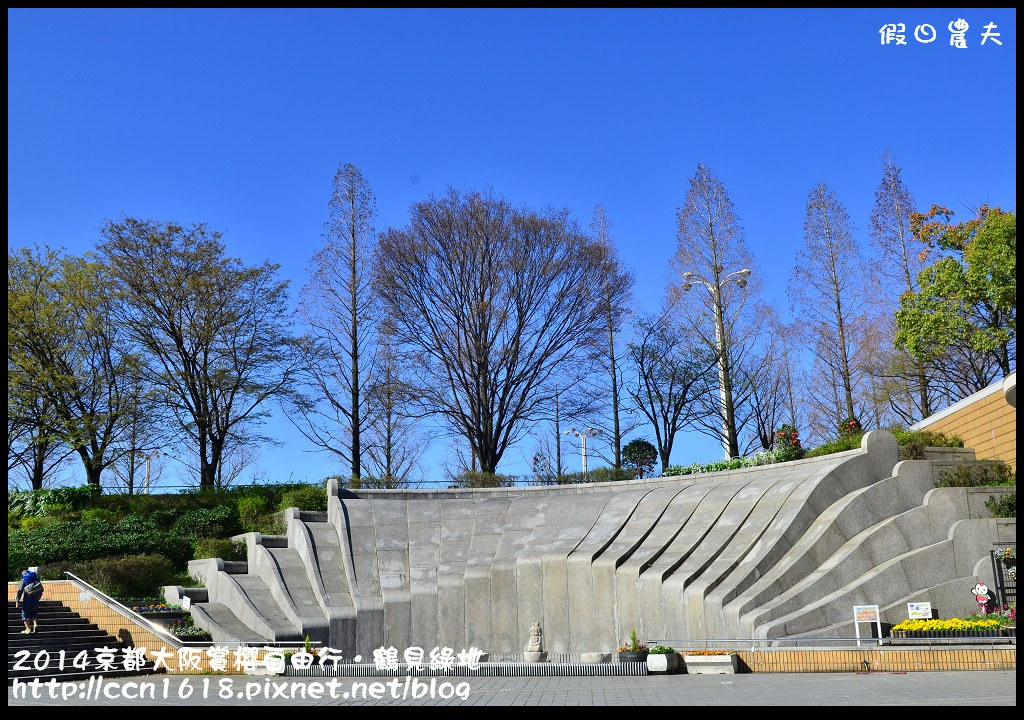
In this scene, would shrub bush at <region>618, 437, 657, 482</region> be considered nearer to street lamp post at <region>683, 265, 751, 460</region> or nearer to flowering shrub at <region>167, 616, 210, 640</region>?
street lamp post at <region>683, 265, 751, 460</region>

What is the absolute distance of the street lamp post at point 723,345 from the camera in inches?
1270

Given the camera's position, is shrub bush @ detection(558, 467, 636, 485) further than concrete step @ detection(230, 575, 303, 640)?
Yes

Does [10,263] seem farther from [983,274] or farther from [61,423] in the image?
[983,274]

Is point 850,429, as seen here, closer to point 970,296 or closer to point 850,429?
point 850,429

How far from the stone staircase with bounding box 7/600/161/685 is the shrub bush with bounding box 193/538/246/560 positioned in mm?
4442

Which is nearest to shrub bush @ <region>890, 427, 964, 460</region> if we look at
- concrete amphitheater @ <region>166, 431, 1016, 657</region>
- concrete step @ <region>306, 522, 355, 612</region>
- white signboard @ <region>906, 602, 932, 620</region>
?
concrete amphitheater @ <region>166, 431, 1016, 657</region>

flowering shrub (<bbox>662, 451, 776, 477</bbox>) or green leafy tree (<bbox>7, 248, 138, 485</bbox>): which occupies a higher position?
green leafy tree (<bbox>7, 248, 138, 485</bbox>)

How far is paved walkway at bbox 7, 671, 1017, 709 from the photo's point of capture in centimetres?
1206

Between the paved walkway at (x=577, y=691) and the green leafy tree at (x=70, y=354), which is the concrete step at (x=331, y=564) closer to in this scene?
the paved walkway at (x=577, y=691)

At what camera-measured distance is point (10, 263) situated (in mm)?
35750

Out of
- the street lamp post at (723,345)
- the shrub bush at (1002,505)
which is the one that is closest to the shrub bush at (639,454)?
the street lamp post at (723,345)

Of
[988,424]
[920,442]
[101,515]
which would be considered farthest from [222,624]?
[988,424]

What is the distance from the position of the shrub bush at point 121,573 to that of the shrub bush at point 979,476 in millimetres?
20156

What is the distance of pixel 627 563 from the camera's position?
22.2 m
